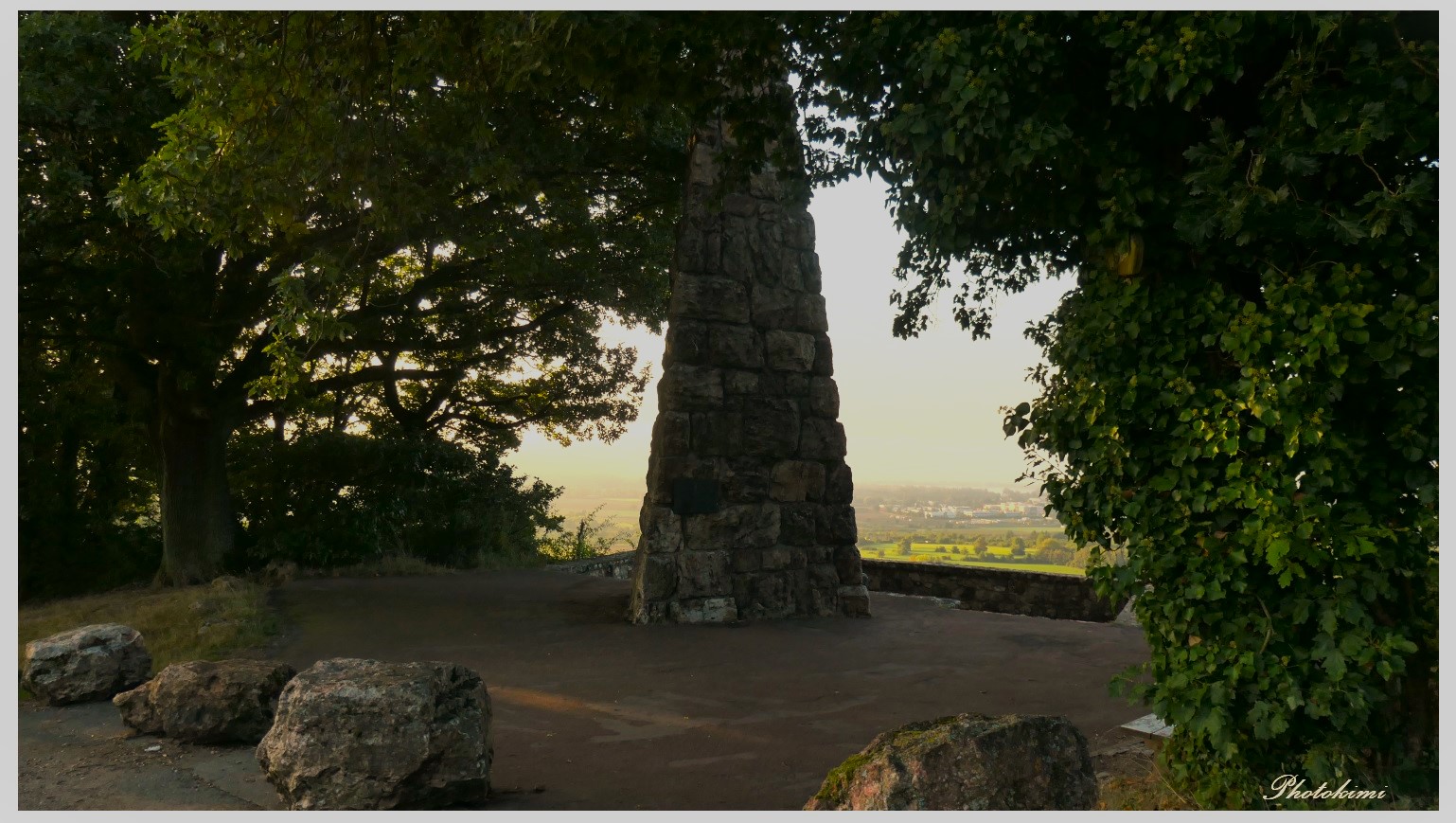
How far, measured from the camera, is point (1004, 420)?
5.07m

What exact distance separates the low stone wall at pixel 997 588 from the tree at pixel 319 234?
5.39m

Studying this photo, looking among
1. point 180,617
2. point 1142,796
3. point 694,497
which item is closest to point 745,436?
point 694,497

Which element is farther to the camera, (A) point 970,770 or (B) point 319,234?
(B) point 319,234

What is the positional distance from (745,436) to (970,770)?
7.72 m

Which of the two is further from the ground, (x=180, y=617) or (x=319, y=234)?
(x=319, y=234)

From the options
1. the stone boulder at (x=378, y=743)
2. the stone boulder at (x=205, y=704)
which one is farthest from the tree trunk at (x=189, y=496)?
the stone boulder at (x=378, y=743)

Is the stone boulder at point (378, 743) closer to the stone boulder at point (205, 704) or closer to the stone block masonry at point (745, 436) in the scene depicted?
the stone boulder at point (205, 704)

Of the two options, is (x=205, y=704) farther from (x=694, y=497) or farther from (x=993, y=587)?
(x=993, y=587)

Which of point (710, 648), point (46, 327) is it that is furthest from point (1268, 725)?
point (46, 327)

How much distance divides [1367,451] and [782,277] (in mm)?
8024

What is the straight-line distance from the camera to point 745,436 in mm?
11297

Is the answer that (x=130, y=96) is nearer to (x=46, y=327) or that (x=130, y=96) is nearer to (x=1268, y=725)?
Result: (x=46, y=327)

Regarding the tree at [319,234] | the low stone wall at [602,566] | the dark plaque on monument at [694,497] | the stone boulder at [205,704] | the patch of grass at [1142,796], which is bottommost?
the patch of grass at [1142,796]

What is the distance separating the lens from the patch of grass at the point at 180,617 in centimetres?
933
